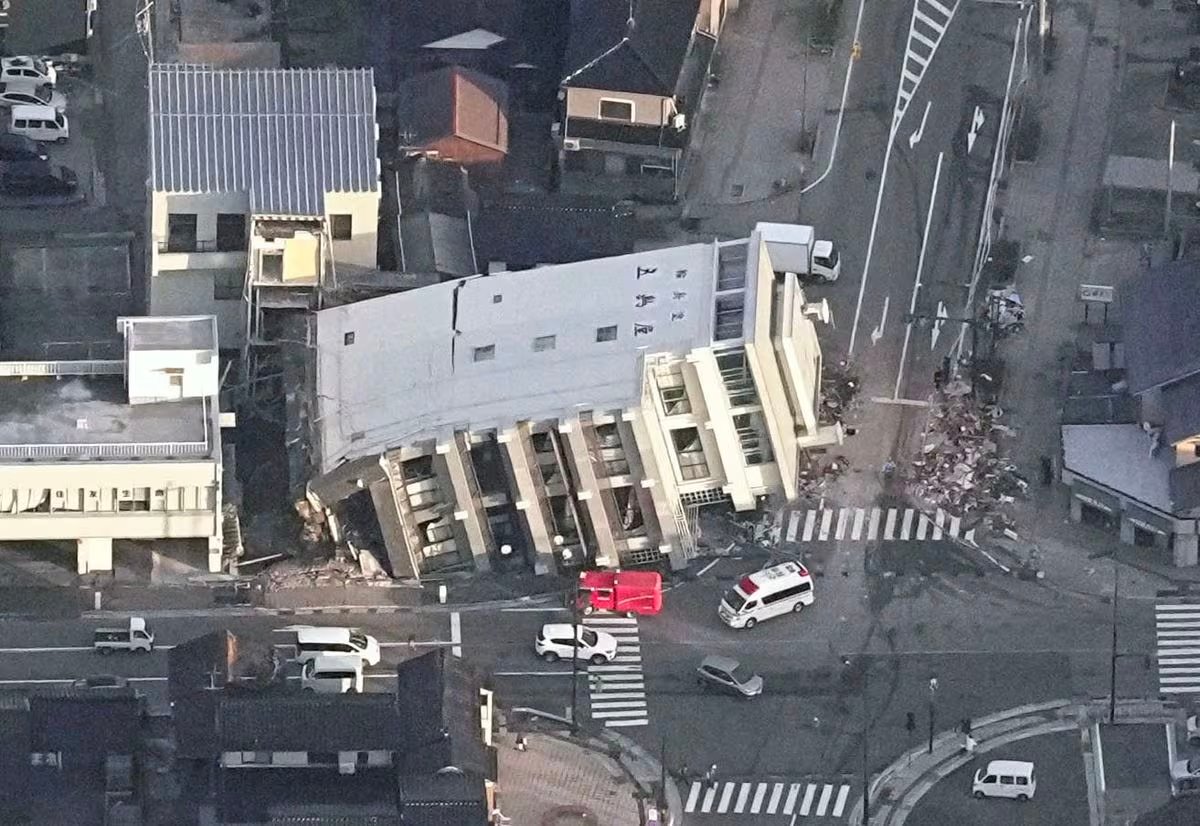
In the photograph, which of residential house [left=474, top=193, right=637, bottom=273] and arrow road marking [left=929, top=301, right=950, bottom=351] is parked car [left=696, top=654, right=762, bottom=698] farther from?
residential house [left=474, top=193, right=637, bottom=273]

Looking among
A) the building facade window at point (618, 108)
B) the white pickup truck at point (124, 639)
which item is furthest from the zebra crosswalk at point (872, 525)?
the white pickup truck at point (124, 639)

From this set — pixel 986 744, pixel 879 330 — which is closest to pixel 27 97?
pixel 879 330

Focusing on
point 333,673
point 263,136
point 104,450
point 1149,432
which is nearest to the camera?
point 333,673

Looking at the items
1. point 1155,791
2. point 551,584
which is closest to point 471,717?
point 551,584

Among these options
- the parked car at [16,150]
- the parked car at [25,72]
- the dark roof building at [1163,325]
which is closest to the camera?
the dark roof building at [1163,325]

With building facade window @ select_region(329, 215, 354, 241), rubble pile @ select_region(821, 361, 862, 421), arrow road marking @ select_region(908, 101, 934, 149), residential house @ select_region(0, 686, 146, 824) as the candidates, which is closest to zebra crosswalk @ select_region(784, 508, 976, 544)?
rubble pile @ select_region(821, 361, 862, 421)

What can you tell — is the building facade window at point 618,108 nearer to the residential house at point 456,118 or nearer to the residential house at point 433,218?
the residential house at point 456,118

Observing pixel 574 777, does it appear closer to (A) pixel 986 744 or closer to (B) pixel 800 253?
(A) pixel 986 744
